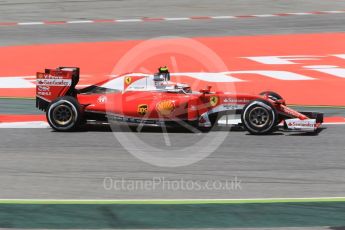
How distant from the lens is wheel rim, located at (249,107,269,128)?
50.2 ft

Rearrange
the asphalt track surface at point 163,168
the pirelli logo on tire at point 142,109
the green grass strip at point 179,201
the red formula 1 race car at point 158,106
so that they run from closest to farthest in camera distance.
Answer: the green grass strip at point 179,201 → the asphalt track surface at point 163,168 → the red formula 1 race car at point 158,106 → the pirelli logo on tire at point 142,109

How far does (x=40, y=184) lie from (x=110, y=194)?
3.70 feet

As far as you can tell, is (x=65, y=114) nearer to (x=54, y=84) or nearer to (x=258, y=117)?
(x=54, y=84)

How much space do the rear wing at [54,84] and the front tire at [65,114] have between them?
1.34ft

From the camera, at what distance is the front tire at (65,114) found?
52.0ft

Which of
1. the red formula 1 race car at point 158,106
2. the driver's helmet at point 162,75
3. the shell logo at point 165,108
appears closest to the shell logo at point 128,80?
the red formula 1 race car at point 158,106

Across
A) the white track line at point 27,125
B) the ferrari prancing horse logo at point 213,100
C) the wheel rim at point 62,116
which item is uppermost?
the ferrari prancing horse logo at point 213,100

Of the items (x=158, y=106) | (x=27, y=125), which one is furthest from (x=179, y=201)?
(x=27, y=125)

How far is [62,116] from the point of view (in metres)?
16.0

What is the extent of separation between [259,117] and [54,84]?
3.82m

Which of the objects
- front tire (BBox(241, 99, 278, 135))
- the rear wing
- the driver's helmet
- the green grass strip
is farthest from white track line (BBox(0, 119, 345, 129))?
the green grass strip

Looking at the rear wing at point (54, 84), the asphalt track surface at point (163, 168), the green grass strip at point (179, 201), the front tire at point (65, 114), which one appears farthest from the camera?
the rear wing at point (54, 84)

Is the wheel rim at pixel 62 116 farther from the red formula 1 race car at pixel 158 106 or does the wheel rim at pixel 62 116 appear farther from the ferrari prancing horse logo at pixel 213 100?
the ferrari prancing horse logo at pixel 213 100

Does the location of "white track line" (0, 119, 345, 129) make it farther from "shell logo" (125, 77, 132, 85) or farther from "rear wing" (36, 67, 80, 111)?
"shell logo" (125, 77, 132, 85)
